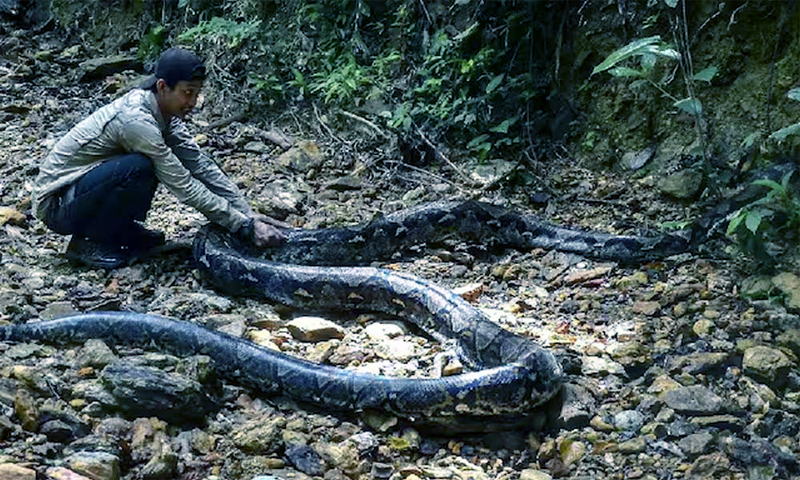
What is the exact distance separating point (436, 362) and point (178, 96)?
99.2 inches

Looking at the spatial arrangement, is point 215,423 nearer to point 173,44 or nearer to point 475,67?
point 475,67

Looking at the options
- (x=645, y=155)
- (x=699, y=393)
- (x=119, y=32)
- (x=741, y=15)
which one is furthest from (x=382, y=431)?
A: (x=119, y=32)

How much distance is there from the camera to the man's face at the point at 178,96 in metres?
5.72

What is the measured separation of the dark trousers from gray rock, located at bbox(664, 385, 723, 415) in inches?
147

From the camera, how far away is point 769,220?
528 centimetres

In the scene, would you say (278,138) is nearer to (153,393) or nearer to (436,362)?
(436,362)

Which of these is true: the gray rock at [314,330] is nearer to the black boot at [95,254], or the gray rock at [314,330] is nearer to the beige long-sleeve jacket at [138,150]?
the beige long-sleeve jacket at [138,150]

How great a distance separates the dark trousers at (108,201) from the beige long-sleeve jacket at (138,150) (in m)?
0.07

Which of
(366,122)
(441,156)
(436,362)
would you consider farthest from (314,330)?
(366,122)

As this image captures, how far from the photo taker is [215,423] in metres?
4.09

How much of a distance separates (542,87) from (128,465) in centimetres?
535

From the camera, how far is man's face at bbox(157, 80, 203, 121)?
5719 millimetres

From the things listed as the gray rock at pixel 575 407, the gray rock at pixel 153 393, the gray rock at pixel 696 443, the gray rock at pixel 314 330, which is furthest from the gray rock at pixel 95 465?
the gray rock at pixel 696 443

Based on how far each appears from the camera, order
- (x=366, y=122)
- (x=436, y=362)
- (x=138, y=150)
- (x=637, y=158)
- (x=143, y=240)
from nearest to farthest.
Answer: (x=436, y=362) → (x=138, y=150) → (x=143, y=240) → (x=637, y=158) → (x=366, y=122)
